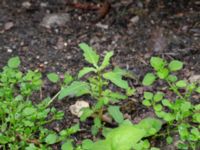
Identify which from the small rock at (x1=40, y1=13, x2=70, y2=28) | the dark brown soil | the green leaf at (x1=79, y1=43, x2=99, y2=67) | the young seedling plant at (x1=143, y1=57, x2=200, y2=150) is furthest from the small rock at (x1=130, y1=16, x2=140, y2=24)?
the green leaf at (x1=79, y1=43, x2=99, y2=67)

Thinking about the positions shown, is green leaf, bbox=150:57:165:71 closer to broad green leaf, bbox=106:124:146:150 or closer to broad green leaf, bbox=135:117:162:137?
broad green leaf, bbox=135:117:162:137

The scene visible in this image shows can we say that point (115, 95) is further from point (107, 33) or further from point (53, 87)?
point (107, 33)

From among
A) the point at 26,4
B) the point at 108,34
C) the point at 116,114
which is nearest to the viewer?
the point at 116,114

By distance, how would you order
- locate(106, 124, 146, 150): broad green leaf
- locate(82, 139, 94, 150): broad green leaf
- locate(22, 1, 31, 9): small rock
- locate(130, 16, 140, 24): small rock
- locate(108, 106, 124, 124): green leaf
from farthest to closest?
locate(22, 1, 31, 9): small rock, locate(130, 16, 140, 24): small rock, locate(108, 106, 124, 124): green leaf, locate(82, 139, 94, 150): broad green leaf, locate(106, 124, 146, 150): broad green leaf

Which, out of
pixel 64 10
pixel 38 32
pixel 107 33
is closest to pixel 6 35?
pixel 38 32

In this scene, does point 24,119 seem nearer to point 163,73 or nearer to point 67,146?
point 67,146

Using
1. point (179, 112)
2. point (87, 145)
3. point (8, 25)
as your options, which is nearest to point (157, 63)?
point (179, 112)
